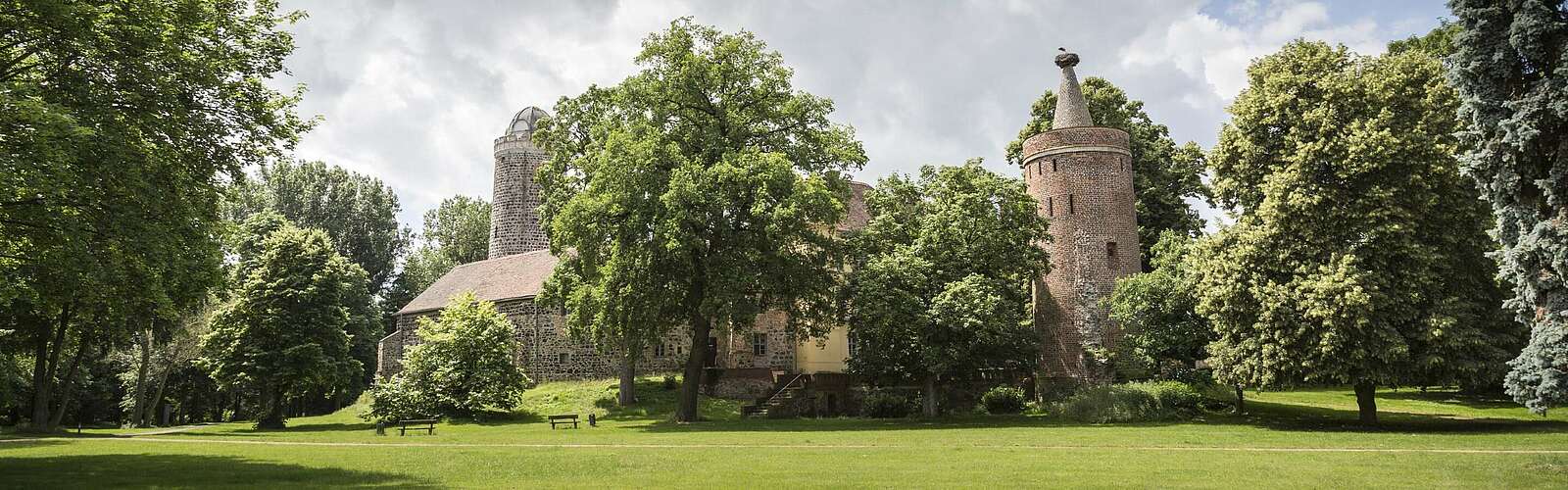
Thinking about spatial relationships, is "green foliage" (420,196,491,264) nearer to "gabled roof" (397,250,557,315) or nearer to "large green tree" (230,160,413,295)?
"large green tree" (230,160,413,295)

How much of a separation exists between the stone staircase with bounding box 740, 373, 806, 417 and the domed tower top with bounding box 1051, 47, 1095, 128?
13736mm

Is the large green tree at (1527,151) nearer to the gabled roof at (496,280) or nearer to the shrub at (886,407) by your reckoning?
the shrub at (886,407)

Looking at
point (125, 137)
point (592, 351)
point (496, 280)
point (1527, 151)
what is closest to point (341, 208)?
point (496, 280)

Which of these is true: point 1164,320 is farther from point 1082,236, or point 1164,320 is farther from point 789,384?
point 789,384

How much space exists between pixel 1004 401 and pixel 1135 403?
20.4ft

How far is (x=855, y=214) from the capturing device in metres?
47.3

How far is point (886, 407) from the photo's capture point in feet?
115

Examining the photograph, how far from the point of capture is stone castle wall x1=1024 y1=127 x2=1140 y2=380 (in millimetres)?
35406

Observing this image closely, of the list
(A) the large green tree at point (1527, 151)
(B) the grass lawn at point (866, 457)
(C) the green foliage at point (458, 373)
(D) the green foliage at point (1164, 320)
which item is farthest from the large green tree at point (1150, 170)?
(A) the large green tree at point (1527, 151)

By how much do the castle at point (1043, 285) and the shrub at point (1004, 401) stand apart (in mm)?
1979

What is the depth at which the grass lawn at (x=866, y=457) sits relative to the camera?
45.8 ft

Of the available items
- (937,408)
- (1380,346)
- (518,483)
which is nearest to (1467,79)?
(1380,346)

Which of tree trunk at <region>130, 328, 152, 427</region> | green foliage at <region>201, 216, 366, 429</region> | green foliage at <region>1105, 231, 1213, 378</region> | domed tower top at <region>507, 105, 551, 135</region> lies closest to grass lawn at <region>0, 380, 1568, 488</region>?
green foliage at <region>1105, 231, 1213, 378</region>

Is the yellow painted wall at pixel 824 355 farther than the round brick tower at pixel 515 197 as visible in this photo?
No
